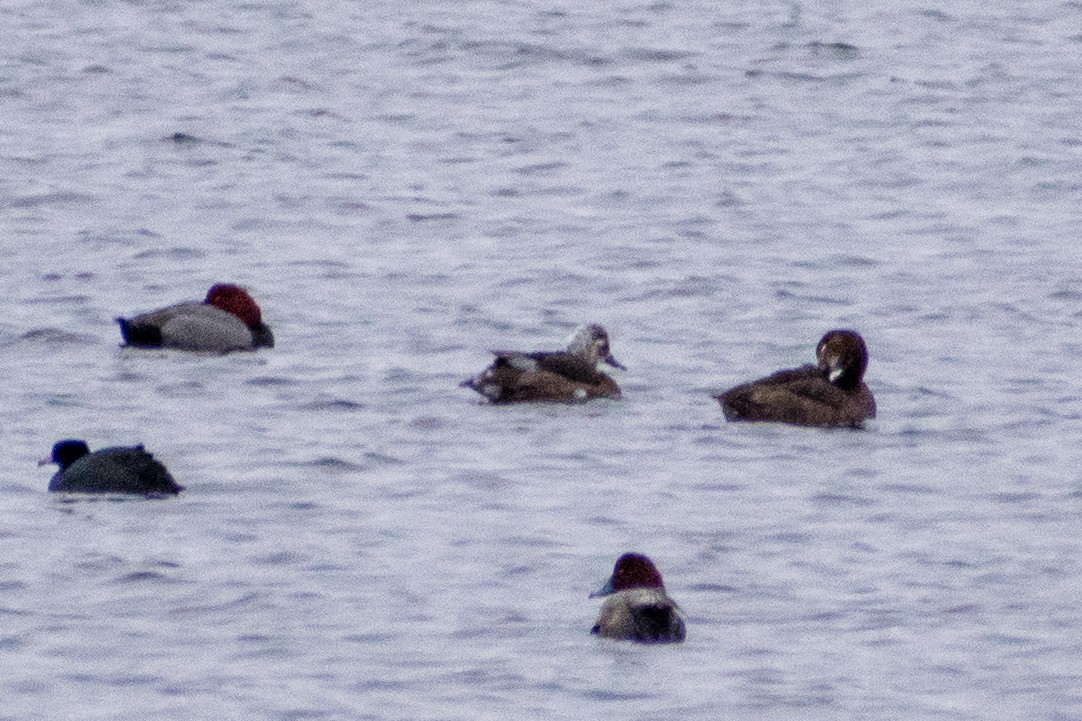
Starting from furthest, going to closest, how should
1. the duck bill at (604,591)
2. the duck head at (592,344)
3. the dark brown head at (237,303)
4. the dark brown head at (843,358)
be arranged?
the dark brown head at (237,303) → the duck head at (592,344) → the dark brown head at (843,358) → the duck bill at (604,591)

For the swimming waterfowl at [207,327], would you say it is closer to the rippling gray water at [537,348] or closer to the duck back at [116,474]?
the rippling gray water at [537,348]

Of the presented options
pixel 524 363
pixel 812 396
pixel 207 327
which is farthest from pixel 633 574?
pixel 207 327

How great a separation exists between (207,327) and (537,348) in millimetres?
2101

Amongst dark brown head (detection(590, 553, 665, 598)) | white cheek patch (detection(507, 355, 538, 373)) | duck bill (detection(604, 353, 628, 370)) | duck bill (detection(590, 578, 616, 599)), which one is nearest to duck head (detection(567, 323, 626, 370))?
duck bill (detection(604, 353, 628, 370))

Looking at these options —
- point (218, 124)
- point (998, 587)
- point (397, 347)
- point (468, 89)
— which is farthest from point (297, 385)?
point (468, 89)

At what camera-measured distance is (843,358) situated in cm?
1697

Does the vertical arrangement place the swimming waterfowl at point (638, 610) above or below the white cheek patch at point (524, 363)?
above

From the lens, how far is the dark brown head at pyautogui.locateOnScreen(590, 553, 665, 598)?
1215 centimetres

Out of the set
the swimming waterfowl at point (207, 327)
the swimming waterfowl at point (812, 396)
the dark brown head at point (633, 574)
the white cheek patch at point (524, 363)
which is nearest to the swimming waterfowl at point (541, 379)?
the white cheek patch at point (524, 363)

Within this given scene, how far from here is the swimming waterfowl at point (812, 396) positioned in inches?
646

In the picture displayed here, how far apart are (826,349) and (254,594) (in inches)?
214

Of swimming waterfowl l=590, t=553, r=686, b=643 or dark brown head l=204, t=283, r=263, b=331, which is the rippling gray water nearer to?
swimming waterfowl l=590, t=553, r=686, b=643

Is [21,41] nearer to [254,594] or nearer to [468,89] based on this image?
[468,89]

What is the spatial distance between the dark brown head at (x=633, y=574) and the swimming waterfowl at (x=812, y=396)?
13.7 ft
